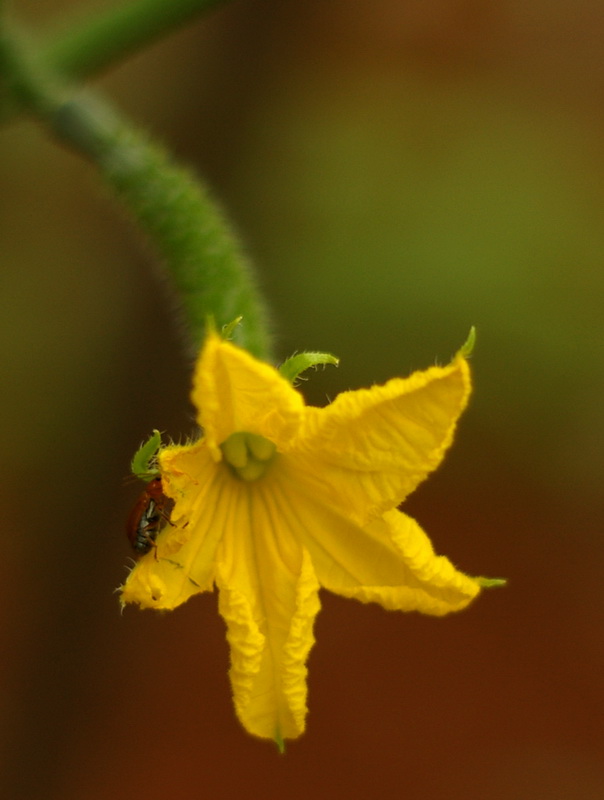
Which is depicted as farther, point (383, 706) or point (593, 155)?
point (593, 155)

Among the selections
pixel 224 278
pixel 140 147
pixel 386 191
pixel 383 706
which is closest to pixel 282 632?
pixel 224 278

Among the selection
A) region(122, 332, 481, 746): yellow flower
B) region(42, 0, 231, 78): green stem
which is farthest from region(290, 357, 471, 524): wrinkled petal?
region(42, 0, 231, 78): green stem

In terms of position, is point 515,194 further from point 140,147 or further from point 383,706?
point 140,147

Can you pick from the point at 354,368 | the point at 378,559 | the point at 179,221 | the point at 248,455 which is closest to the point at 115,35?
the point at 179,221

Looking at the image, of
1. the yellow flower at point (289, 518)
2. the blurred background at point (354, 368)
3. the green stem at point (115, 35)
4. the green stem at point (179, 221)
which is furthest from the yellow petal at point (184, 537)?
the blurred background at point (354, 368)

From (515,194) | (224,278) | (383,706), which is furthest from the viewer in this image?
(515,194)

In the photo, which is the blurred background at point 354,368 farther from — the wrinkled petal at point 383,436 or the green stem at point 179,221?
the wrinkled petal at point 383,436
